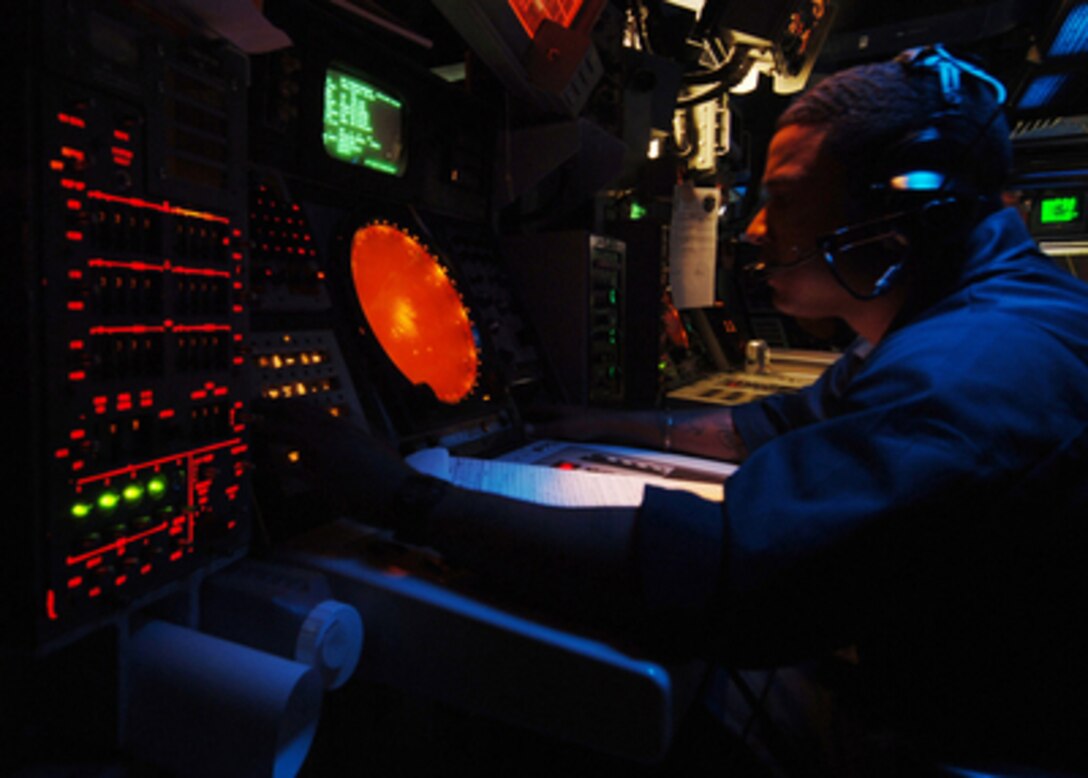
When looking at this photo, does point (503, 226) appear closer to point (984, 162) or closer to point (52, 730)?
point (984, 162)

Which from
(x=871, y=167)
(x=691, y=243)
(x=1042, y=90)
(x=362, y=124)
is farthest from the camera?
(x=1042, y=90)

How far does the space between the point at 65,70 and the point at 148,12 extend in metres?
0.14

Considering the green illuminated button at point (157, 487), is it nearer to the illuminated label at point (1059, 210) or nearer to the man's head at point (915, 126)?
the man's head at point (915, 126)

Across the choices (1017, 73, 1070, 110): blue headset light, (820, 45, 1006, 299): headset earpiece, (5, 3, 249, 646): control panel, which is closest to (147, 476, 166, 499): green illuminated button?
(5, 3, 249, 646): control panel

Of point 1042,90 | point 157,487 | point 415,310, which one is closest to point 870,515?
point 157,487

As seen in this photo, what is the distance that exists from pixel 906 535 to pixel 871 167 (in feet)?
1.96

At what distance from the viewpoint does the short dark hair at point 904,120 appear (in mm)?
912

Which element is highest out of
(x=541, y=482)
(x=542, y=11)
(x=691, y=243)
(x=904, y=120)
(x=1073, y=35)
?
(x=1073, y=35)

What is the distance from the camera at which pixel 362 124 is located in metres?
1.41

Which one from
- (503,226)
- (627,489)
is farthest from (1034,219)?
(627,489)

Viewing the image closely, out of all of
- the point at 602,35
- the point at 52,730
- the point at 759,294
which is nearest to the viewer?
the point at 52,730

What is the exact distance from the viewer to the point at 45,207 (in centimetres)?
61

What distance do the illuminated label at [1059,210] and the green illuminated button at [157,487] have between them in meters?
5.27

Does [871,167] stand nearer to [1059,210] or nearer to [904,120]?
[904,120]
